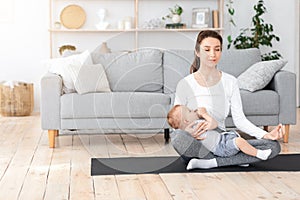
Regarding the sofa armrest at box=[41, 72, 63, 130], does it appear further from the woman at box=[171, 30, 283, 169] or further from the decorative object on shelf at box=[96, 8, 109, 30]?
the decorative object on shelf at box=[96, 8, 109, 30]

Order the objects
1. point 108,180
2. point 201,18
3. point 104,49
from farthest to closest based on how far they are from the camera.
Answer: point 201,18
point 104,49
point 108,180

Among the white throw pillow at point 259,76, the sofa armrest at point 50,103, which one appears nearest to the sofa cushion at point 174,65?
the white throw pillow at point 259,76

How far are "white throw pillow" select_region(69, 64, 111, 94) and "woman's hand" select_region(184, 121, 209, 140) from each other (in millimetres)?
1280

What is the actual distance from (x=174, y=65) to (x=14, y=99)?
2235 mm

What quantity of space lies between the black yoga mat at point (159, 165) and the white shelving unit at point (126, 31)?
10.2 ft

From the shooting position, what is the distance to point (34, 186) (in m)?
3.82

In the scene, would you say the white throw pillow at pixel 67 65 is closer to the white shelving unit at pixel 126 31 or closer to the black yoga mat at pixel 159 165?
the black yoga mat at pixel 159 165

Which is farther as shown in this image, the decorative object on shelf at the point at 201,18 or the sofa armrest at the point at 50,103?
the decorative object on shelf at the point at 201,18

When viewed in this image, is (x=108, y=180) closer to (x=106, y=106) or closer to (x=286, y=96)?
(x=106, y=106)

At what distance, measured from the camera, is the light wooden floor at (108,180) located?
141 inches

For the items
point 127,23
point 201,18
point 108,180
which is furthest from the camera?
point 201,18

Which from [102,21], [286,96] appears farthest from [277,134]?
[102,21]

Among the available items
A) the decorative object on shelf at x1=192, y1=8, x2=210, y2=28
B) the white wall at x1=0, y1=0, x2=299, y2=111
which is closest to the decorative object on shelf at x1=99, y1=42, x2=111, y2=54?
the white wall at x1=0, y1=0, x2=299, y2=111

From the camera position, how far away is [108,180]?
396 cm
